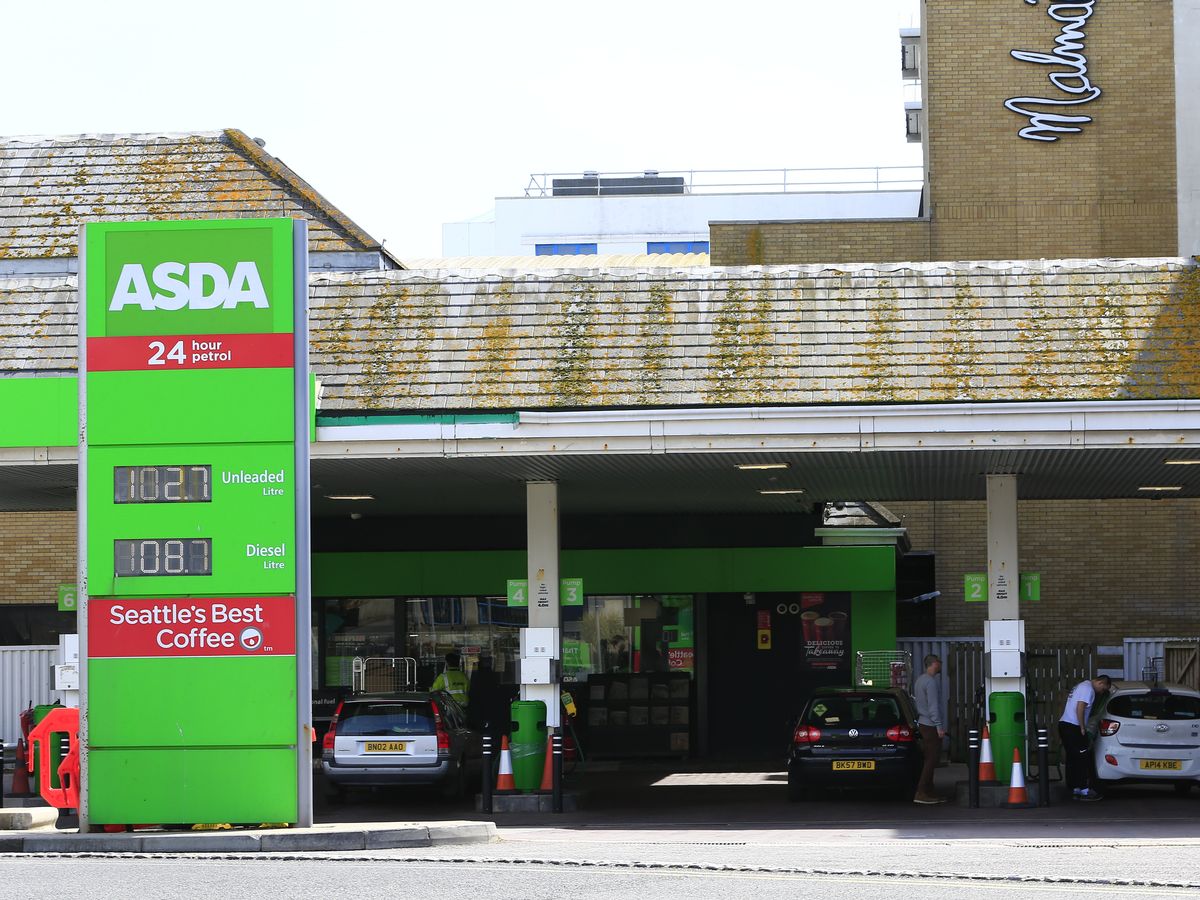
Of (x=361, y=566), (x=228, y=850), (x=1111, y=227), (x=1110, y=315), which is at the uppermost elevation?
(x=1111, y=227)

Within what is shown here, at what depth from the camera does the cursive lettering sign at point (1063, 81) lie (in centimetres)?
3225

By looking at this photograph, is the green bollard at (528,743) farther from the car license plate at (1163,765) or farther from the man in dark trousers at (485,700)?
the man in dark trousers at (485,700)

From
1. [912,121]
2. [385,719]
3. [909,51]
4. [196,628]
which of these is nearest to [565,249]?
[912,121]

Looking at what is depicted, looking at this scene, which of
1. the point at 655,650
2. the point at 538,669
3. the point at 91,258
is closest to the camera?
the point at 91,258

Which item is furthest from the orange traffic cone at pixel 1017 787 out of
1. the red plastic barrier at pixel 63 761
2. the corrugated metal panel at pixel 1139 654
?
the red plastic barrier at pixel 63 761

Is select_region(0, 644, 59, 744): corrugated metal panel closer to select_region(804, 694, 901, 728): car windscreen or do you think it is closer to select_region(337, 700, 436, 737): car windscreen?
select_region(337, 700, 436, 737): car windscreen

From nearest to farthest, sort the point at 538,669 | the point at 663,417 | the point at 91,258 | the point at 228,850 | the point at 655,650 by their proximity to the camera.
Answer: the point at 228,850 < the point at 91,258 < the point at 663,417 < the point at 538,669 < the point at 655,650

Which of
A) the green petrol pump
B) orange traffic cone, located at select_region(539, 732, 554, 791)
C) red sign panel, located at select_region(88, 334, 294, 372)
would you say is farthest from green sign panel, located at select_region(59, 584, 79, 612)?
red sign panel, located at select_region(88, 334, 294, 372)

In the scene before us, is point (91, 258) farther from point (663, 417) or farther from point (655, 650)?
point (655, 650)

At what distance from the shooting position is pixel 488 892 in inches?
432

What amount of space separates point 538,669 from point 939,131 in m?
17.4

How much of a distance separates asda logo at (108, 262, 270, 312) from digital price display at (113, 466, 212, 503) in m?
1.43

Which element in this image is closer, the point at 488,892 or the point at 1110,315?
the point at 488,892

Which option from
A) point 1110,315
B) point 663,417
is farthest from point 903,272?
point 663,417
